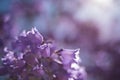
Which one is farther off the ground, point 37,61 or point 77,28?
point 77,28

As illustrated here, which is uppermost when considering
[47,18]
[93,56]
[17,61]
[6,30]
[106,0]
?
[106,0]

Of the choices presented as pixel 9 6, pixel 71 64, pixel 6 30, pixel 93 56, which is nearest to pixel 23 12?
pixel 9 6

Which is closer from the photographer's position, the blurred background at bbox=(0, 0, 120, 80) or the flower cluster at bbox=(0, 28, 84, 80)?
the flower cluster at bbox=(0, 28, 84, 80)

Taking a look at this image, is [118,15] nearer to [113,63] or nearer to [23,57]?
[113,63]

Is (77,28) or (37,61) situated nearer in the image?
(37,61)

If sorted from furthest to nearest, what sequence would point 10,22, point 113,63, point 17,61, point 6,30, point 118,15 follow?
point 118,15, point 113,63, point 10,22, point 6,30, point 17,61

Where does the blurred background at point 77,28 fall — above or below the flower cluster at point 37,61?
above

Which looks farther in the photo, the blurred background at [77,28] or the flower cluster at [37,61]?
the blurred background at [77,28]

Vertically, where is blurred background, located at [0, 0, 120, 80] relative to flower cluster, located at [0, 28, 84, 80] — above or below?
above
